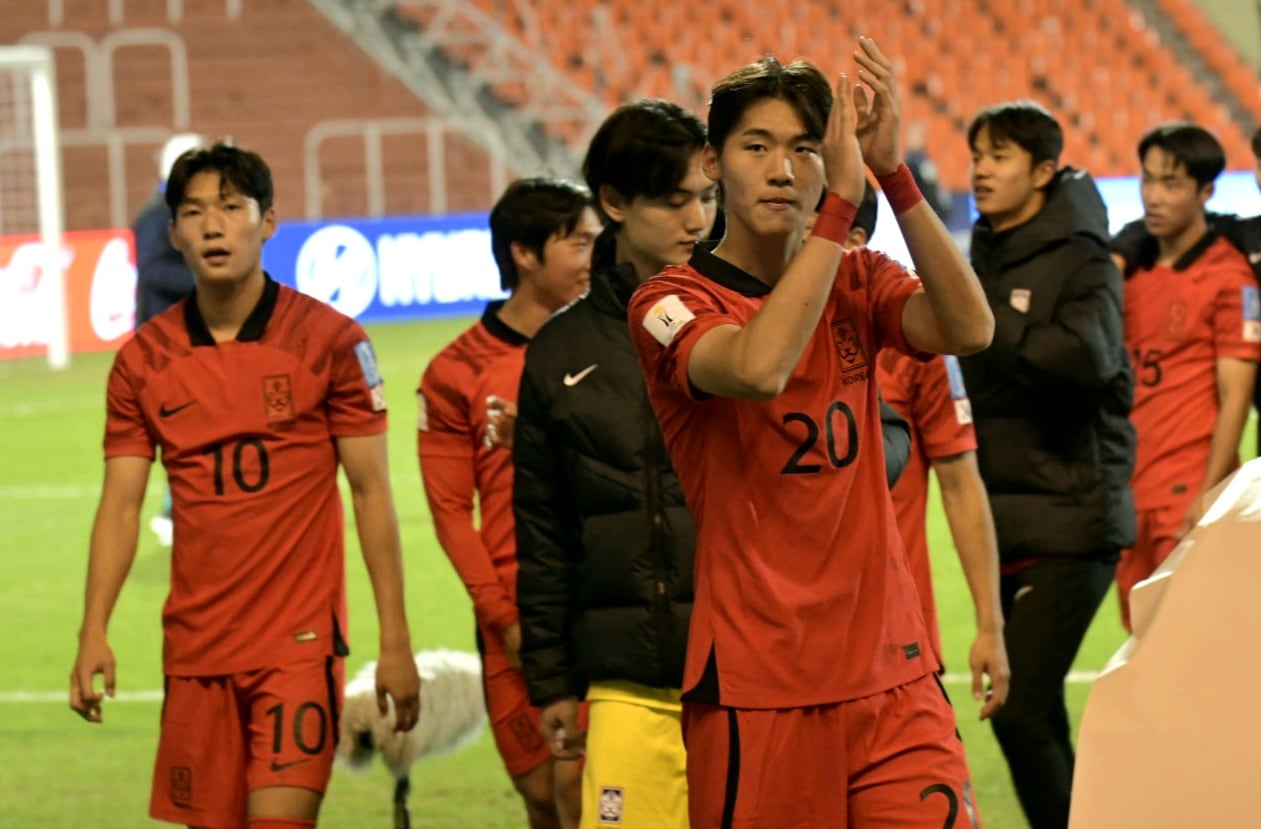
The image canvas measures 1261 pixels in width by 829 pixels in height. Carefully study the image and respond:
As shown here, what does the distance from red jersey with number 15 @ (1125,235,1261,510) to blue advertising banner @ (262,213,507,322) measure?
41.6ft

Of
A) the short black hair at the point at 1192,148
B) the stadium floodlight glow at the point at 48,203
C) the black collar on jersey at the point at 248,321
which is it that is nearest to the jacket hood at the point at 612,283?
the black collar on jersey at the point at 248,321

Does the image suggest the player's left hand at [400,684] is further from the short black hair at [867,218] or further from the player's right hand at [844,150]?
the player's right hand at [844,150]

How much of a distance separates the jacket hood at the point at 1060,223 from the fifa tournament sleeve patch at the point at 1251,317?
0.98m

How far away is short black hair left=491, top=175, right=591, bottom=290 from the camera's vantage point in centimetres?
486

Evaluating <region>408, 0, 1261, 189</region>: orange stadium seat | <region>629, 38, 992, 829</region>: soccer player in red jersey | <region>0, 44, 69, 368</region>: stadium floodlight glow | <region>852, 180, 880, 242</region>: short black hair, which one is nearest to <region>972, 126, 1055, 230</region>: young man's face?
<region>852, 180, 880, 242</region>: short black hair

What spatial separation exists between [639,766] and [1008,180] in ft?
6.49

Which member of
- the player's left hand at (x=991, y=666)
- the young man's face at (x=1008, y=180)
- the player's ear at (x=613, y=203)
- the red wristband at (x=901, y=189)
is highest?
the young man's face at (x=1008, y=180)

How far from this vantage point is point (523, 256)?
16.1 feet

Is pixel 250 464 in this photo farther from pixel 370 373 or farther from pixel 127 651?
pixel 127 651

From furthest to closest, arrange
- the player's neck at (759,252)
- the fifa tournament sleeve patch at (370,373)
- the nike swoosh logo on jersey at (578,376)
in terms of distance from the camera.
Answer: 1. the fifa tournament sleeve patch at (370,373)
2. the nike swoosh logo on jersey at (578,376)
3. the player's neck at (759,252)

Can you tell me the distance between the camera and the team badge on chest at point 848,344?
2.87 meters

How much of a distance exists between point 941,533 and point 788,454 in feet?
25.3

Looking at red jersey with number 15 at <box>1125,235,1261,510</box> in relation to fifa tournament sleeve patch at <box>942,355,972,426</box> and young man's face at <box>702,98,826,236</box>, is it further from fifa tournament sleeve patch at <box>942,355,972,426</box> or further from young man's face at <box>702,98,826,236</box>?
young man's face at <box>702,98,826,236</box>

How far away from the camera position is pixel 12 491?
41.2ft
